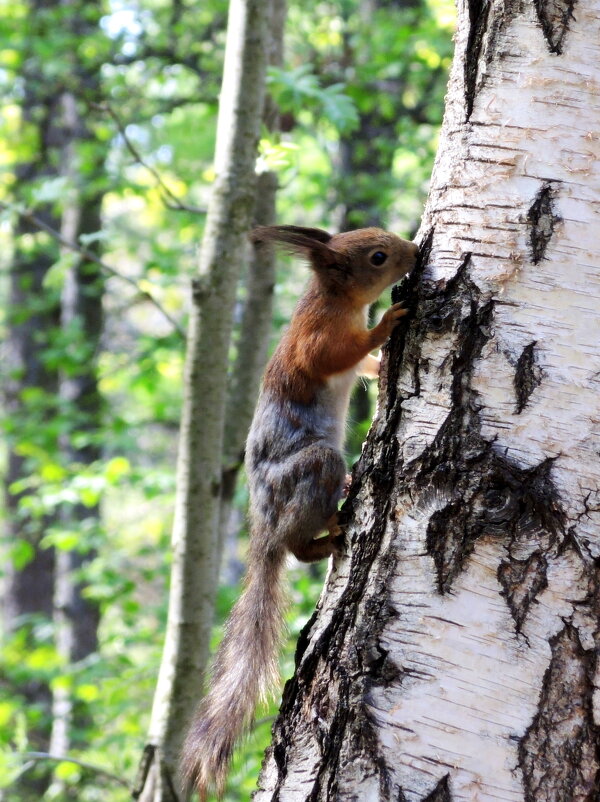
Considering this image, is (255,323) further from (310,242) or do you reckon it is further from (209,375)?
(310,242)

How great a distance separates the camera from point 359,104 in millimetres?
5910

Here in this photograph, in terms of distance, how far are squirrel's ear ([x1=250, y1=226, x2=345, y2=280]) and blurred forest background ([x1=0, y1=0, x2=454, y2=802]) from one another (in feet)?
4.43

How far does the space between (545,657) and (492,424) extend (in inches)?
15.9

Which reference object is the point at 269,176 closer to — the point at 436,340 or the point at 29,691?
the point at 436,340

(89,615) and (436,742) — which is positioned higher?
(436,742)

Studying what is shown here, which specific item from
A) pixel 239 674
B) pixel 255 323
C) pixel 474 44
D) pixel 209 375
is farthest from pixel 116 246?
pixel 474 44

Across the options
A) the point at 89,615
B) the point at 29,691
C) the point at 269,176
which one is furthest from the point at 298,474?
the point at 29,691

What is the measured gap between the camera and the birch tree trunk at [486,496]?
1358 mm

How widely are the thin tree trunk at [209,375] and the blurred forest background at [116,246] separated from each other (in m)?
0.92

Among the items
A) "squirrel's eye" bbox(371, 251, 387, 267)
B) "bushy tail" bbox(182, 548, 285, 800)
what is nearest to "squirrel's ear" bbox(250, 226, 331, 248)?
"squirrel's eye" bbox(371, 251, 387, 267)

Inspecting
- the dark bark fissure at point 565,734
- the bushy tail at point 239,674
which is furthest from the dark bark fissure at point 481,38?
the bushy tail at point 239,674

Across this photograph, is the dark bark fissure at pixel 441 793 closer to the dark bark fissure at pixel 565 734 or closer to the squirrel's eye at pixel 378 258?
the dark bark fissure at pixel 565 734

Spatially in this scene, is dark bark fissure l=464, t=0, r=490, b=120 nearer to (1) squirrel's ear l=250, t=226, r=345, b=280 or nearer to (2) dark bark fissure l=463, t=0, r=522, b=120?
(2) dark bark fissure l=463, t=0, r=522, b=120

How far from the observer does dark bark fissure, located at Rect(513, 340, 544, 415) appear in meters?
1.50
